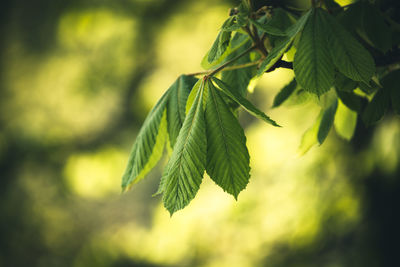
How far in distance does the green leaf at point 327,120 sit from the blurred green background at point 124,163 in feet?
6.82

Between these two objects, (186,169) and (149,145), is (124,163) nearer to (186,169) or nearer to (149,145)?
(149,145)

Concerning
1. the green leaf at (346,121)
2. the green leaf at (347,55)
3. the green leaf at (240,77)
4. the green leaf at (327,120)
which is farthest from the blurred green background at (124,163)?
the green leaf at (347,55)

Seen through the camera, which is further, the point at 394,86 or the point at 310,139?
the point at 310,139

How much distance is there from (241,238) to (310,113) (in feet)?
4.07

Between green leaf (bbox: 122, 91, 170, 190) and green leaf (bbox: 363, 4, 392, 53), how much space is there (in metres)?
0.39

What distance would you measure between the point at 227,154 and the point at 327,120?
328 millimetres

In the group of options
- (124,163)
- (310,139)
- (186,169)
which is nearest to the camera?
(186,169)

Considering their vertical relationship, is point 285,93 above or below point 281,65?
below

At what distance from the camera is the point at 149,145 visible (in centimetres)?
68

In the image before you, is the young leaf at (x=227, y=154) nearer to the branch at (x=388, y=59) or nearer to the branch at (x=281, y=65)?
the branch at (x=281, y=65)

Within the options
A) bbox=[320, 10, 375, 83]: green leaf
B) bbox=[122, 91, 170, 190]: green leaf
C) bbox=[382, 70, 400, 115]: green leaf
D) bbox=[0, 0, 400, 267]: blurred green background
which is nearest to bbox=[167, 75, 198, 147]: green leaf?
bbox=[122, 91, 170, 190]: green leaf

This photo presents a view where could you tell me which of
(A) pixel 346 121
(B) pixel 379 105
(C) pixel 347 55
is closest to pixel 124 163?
(A) pixel 346 121

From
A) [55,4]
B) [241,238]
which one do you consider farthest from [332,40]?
[55,4]

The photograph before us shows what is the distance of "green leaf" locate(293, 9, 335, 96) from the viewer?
1.88 feet
